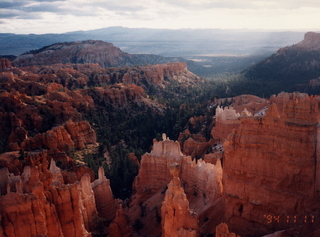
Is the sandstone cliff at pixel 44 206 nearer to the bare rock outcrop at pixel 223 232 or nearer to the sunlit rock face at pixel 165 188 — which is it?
the sunlit rock face at pixel 165 188

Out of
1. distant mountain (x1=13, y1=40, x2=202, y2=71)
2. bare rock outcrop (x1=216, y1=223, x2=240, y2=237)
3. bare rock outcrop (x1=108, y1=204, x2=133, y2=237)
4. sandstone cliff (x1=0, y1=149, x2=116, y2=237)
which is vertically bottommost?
bare rock outcrop (x1=108, y1=204, x2=133, y2=237)

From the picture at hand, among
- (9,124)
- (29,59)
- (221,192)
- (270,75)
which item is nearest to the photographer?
(221,192)

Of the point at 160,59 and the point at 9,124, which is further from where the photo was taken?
the point at 160,59

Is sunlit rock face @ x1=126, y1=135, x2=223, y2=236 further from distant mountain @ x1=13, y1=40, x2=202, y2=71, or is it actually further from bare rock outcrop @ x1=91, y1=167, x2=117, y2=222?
distant mountain @ x1=13, y1=40, x2=202, y2=71

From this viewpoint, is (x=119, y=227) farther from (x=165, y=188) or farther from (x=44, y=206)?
(x=44, y=206)

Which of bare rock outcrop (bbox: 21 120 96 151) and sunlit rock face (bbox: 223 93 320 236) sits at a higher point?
sunlit rock face (bbox: 223 93 320 236)

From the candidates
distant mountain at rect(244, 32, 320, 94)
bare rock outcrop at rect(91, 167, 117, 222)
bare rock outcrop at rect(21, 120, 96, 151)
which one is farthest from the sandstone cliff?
distant mountain at rect(244, 32, 320, 94)

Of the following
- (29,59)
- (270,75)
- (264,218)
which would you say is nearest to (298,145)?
(264,218)

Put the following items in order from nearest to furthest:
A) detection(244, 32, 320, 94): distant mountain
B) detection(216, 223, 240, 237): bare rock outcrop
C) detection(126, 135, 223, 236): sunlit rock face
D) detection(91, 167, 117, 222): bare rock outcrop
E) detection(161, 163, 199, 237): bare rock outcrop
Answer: detection(216, 223, 240, 237): bare rock outcrop
detection(161, 163, 199, 237): bare rock outcrop
detection(126, 135, 223, 236): sunlit rock face
detection(91, 167, 117, 222): bare rock outcrop
detection(244, 32, 320, 94): distant mountain

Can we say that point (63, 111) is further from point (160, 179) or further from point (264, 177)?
point (264, 177)
